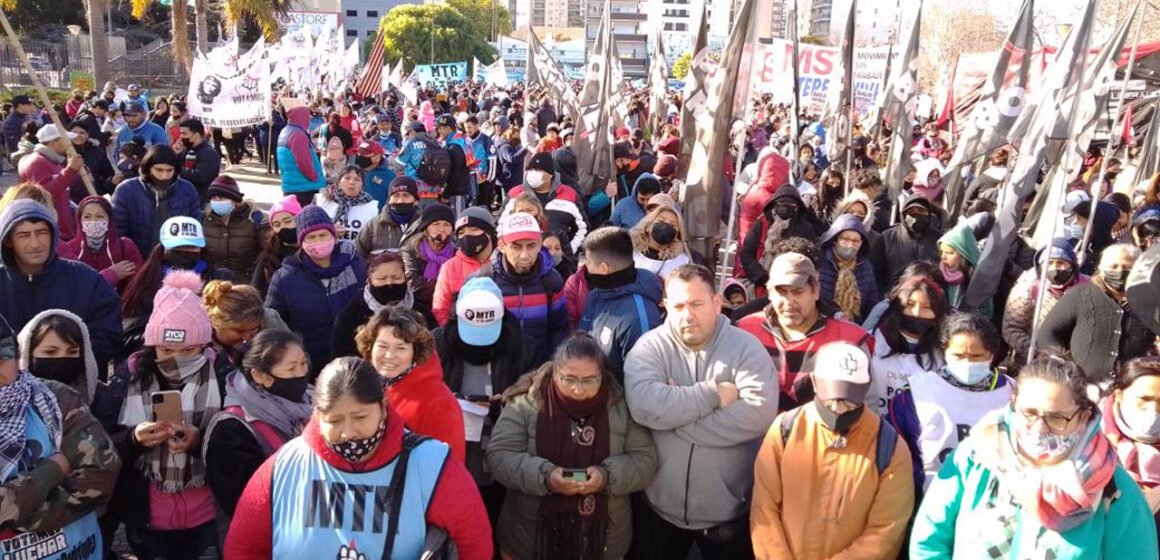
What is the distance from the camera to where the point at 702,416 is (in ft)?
11.0

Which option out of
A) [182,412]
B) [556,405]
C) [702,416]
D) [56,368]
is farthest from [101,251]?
[702,416]

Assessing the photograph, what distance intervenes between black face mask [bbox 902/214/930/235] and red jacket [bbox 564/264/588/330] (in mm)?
2715

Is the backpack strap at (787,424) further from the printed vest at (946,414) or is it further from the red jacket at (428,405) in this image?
the red jacket at (428,405)

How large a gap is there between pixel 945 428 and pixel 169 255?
13.0ft

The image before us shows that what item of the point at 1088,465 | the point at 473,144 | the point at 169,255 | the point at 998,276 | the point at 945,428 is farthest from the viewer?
the point at 473,144

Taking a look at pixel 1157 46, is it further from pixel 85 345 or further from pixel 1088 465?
pixel 85 345

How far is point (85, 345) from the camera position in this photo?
3498 millimetres

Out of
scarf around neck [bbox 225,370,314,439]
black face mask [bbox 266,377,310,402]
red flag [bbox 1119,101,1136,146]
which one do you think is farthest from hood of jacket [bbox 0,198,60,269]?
red flag [bbox 1119,101,1136,146]

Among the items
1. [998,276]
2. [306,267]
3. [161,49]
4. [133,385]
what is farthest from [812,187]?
[161,49]

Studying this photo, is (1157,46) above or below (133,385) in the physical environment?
above

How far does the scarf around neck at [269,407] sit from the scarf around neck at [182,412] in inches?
7.0

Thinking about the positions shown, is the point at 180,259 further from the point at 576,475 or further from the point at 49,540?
the point at 576,475

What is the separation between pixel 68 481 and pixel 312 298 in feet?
6.63

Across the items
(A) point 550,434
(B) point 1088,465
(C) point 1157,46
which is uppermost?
(C) point 1157,46
